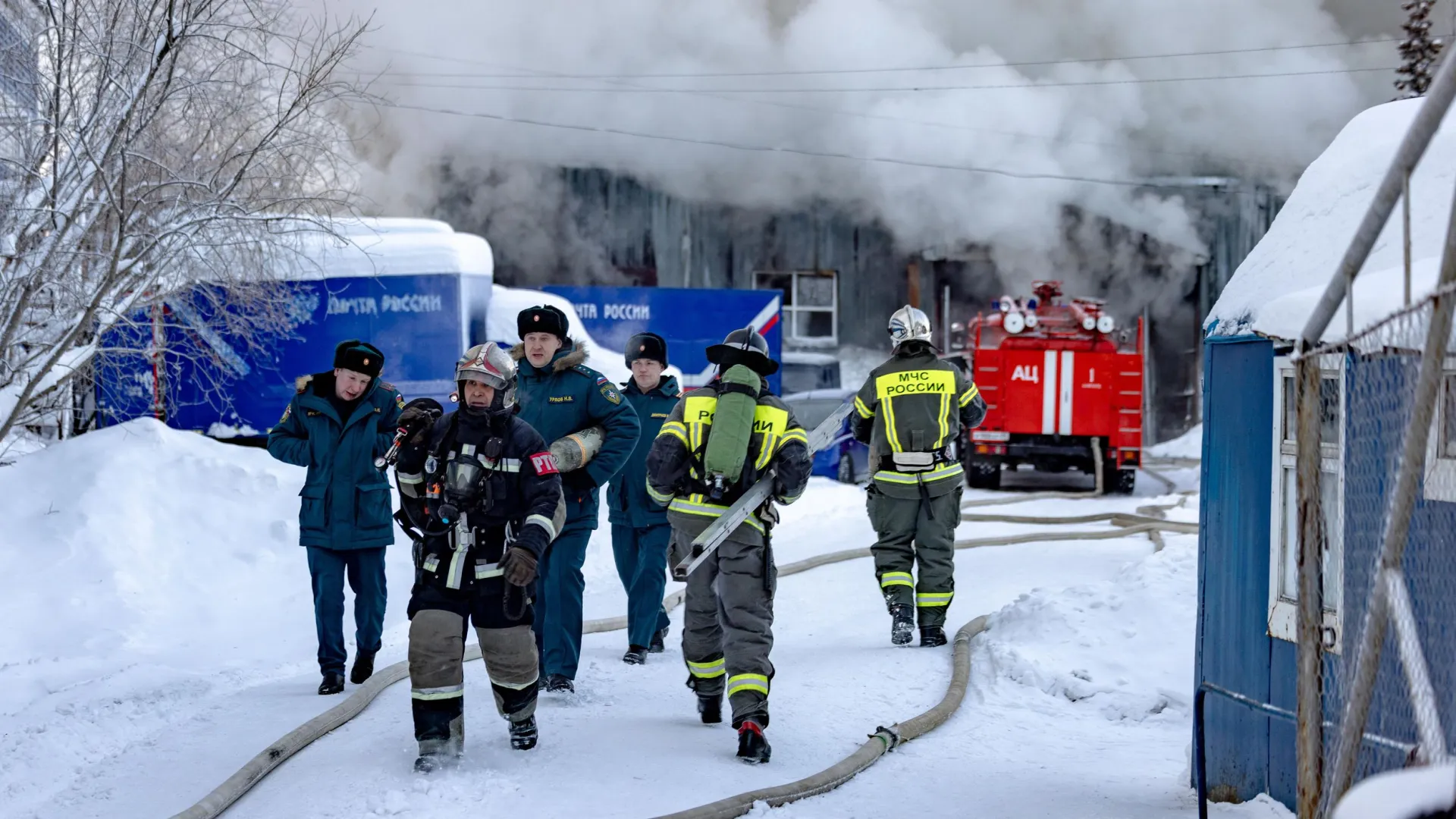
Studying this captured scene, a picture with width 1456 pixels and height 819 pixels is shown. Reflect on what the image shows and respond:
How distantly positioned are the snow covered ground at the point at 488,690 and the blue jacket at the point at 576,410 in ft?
2.98

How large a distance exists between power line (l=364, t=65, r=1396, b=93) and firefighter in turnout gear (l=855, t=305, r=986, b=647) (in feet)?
57.3

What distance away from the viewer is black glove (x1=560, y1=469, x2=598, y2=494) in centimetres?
566

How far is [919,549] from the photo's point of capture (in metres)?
6.96

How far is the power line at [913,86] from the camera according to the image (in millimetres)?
23109

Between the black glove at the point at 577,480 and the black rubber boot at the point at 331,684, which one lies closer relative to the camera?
the black glove at the point at 577,480

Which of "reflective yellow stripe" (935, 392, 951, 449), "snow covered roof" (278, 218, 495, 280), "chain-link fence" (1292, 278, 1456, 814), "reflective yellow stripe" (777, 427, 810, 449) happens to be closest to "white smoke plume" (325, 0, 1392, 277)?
"snow covered roof" (278, 218, 495, 280)

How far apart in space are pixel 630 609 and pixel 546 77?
18.5 metres

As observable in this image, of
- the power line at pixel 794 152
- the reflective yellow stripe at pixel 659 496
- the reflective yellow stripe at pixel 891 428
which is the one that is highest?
the power line at pixel 794 152

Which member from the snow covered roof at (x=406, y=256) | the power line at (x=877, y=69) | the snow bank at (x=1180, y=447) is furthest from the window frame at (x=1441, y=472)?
the power line at (x=877, y=69)

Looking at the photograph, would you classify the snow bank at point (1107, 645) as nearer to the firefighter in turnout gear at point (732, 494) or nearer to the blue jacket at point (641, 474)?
the firefighter in turnout gear at point (732, 494)

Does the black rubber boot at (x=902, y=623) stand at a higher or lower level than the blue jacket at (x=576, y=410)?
lower

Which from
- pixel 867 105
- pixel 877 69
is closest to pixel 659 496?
pixel 867 105

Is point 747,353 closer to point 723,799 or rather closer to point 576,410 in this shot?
point 576,410

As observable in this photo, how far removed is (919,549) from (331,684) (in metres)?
3.04
